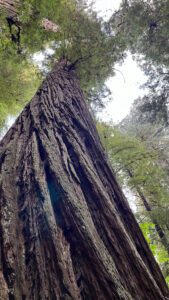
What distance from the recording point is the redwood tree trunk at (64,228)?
106 centimetres

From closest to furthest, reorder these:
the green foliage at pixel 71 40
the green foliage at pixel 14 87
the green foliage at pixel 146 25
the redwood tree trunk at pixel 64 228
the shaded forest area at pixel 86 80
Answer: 1. the redwood tree trunk at pixel 64 228
2. the shaded forest area at pixel 86 80
3. the green foliage at pixel 71 40
4. the green foliage at pixel 146 25
5. the green foliage at pixel 14 87

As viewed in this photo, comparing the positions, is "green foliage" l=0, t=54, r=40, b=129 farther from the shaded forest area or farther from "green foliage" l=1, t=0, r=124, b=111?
"green foliage" l=1, t=0, r=124, b=111

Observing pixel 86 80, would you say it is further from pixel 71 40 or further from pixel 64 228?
pixel 64 228

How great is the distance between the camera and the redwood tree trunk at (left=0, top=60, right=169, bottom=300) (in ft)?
3.47

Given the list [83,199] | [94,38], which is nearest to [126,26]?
[94,38]

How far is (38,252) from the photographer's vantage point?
3.81ft

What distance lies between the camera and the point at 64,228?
1.34 m

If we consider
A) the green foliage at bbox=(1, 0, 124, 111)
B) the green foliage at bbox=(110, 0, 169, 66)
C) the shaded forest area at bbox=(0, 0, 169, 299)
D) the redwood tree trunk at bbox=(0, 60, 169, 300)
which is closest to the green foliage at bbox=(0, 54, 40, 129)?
the shaded forest area at bbox=(0, 0, 169, 299)

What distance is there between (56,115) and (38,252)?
67.8 inches

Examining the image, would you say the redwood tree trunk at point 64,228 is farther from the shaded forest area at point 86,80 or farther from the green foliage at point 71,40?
the green foliage at point 71,40

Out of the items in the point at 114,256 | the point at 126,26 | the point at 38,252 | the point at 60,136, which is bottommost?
the point at 114,256

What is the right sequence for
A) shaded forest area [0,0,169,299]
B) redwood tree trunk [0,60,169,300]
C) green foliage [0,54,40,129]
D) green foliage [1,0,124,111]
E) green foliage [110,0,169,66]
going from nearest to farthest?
redwood tree trunk [0,60,169,300], shaded forest area [0,0,169,299], green foliage [1,0,124,111], green foliage [110,0,169,66], green foliage [0,54,40,129]

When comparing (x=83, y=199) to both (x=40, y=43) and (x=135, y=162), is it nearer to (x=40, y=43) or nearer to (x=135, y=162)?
(x=40, y=43)

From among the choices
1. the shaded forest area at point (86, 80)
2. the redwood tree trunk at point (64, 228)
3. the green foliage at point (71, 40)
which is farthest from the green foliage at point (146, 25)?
the redwood tree trunk at point (64, 228)
